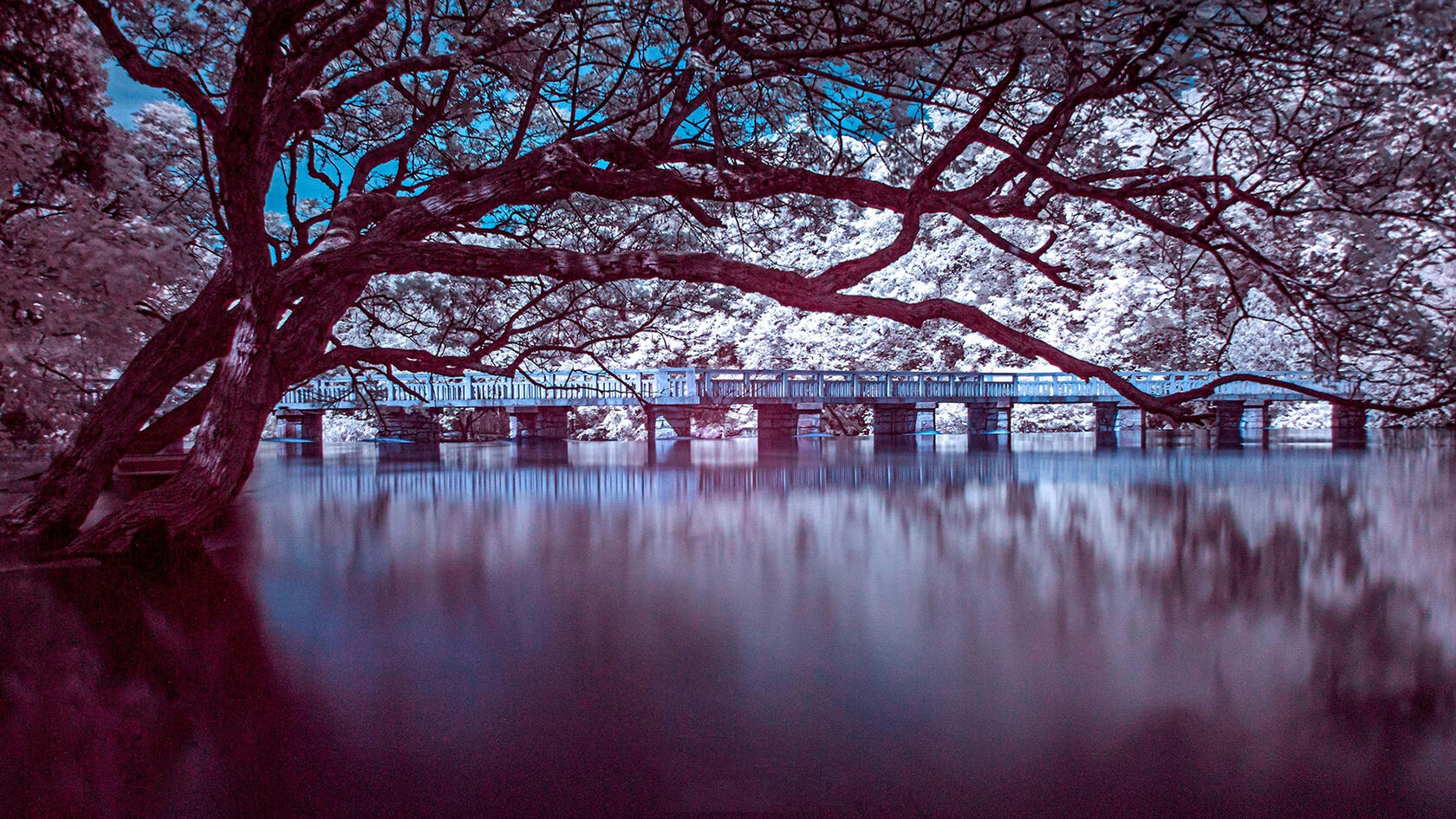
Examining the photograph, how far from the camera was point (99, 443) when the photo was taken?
4.14 metres

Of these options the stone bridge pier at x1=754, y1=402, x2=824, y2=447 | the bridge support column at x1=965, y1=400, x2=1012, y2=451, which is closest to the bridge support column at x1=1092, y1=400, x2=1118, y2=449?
the bridge support column at x1=965, y1=400, x2=1012, y2=451

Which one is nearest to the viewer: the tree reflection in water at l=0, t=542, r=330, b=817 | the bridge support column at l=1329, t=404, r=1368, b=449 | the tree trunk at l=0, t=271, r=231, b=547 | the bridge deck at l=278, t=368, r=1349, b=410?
the tree reflection in water at l=0, t=542, r=330, b=817

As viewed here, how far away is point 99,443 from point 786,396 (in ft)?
44.6

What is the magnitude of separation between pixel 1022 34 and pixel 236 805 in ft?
11.9

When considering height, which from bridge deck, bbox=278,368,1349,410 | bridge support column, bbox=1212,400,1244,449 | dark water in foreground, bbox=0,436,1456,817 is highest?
bridge deck, bbox=278,368,1349,410

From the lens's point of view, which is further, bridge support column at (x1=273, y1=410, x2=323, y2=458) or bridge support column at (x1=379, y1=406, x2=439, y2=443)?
bridge support column at (x1=379, y1=406, x2=439, y2=443)

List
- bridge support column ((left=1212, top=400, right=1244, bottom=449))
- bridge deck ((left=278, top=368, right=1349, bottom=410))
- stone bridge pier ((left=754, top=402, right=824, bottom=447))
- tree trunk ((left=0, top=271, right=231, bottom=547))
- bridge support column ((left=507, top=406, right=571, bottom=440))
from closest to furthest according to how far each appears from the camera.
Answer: tree trunk ((left=0, top=271, right=231, bottom=547))
bridge deck ((left=278, top=368, right=1349, bottom=410))
stone bridge pier ((left=754, top=402, right=824, bottom=447))
bridge support column ((left=1212, top=400, right=1244, bottom=449))
bridge support column ((left=507, top=406, right=571, bottom=440))

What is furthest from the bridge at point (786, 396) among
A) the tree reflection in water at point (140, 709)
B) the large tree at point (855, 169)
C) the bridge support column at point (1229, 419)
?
the tree reflection in water at point (140, 709)

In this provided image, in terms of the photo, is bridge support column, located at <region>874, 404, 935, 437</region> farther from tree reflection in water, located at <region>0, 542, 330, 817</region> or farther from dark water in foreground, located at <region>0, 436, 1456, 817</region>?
tree reflection in water, located at <region>0, 542, 330, 817</region>

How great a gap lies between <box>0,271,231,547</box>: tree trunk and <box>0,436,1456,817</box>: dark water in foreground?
0.77 meters

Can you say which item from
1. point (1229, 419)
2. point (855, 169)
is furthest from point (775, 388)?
point (1229, 419)

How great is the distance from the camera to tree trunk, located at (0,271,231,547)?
407 cm

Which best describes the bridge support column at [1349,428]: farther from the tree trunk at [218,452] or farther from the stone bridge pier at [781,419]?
the tree trunk at [218,452]

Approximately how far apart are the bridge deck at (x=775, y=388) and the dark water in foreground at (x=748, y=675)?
11.7 m
